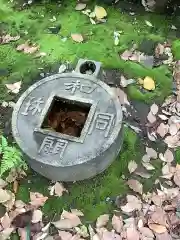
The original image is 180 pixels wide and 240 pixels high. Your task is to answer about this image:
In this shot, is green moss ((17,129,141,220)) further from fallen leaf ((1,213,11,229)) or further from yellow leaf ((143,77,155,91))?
yellow leaf ((143,77,155,91))

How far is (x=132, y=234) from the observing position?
16.5ft

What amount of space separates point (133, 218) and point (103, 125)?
3.49ft

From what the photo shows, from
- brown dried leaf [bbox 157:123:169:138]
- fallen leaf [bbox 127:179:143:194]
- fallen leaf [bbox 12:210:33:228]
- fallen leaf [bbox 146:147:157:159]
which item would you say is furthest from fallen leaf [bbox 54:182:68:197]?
brown dried leaf [bbox 157:123:169:138]

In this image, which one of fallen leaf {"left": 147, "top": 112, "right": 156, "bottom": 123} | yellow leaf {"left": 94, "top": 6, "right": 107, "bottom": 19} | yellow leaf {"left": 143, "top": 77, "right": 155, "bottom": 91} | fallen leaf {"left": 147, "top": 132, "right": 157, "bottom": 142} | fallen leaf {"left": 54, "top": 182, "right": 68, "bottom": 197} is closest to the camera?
fallen leaf {"left": 54, "top": 182, "right": 68, "bottom": 197}

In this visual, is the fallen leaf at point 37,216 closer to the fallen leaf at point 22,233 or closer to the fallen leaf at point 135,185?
the fallen leaf at point 22,233

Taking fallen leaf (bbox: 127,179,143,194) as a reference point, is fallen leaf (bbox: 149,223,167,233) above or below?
below

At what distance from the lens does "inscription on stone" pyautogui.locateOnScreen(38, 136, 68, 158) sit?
4.91 metres

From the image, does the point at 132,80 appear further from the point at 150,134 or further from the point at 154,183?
the point at 154,183

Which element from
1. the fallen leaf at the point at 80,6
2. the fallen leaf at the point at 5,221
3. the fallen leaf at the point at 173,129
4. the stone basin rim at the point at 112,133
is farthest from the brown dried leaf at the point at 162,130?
the fallen leaf at the point at 80,6

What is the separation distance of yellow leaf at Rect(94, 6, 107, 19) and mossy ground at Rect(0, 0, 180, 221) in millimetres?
77

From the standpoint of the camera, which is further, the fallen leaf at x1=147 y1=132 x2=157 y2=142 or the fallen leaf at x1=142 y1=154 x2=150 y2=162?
the fallen leaf at x1=147 y1=132 x2=157 y2=142

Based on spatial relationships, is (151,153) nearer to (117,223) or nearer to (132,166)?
(132,166)

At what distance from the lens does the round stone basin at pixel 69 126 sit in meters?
4.91

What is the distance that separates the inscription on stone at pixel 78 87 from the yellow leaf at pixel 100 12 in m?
1.70
